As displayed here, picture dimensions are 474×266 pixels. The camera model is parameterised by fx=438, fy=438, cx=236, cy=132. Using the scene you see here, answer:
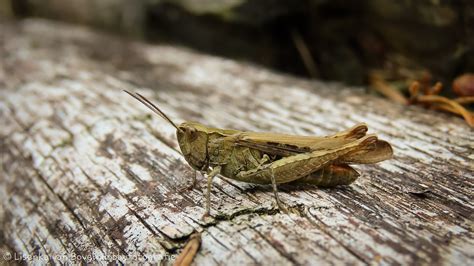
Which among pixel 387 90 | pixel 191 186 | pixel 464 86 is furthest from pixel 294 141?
pixel 387 90

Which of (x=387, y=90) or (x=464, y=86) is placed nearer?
(x=464, y=86)

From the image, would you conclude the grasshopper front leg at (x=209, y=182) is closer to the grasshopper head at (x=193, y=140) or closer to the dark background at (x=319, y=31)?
the grasshopper head at (x=193, y=140)

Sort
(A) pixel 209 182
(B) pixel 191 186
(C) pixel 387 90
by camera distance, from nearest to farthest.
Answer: (A) pixel 209 182 < (B) pixel 191 186 < (C) pixel 387 90

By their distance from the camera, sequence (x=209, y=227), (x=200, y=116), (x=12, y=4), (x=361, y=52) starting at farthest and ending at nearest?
(x=12, y=4)
(x=361, y=52)
(x=200, y=116)
(x=209, y=227)

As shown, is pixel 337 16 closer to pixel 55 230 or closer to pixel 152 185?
pixel 152 185

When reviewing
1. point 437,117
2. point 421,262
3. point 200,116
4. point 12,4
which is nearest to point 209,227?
point 421,262

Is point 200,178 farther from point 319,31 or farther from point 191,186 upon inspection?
point 319,31

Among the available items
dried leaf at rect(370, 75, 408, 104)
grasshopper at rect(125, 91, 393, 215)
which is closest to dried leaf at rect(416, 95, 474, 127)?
dried leaf at rect(370, 75, 408, 104)
